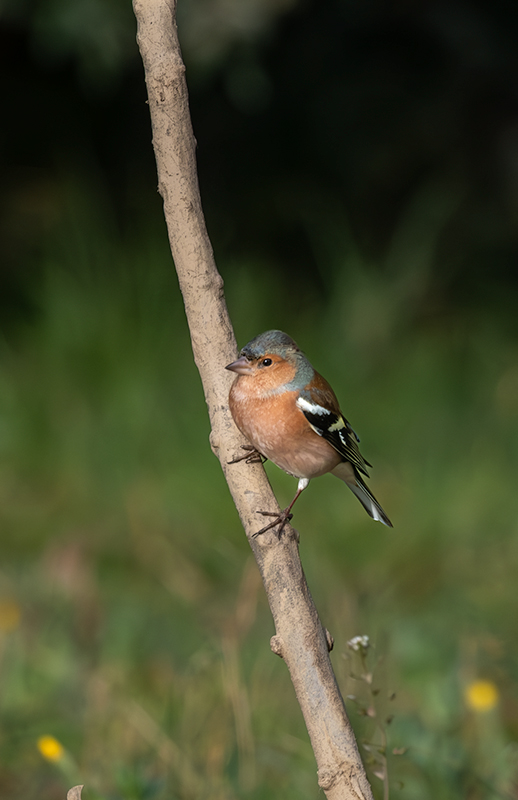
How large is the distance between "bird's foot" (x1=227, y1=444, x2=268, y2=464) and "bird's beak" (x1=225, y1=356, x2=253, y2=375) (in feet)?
0.46

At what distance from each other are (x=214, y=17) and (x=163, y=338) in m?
1.63

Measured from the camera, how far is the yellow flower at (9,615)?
3.03m

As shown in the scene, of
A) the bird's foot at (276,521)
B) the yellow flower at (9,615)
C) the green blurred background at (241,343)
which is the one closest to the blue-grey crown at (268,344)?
the bird's foot at (276,521)

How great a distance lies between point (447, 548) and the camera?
12.8 feet

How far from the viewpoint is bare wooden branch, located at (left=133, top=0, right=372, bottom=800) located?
4.43 ft

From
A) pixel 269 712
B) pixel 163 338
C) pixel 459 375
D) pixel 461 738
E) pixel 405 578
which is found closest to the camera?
pixel 461 738

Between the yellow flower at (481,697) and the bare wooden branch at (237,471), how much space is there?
1120 millimetres

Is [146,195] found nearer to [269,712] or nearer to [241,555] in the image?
[241,555]

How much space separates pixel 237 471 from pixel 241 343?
2.98 metres

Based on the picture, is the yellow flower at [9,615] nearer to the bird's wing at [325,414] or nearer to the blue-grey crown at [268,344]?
the bird's wing at [325,414]

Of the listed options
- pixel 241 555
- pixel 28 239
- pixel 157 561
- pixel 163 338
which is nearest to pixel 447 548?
pixel 241 555

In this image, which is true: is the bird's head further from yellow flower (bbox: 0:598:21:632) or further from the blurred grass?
yellow flower (bbox: 0:598:21:632)

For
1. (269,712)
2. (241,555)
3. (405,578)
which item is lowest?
(269,712)

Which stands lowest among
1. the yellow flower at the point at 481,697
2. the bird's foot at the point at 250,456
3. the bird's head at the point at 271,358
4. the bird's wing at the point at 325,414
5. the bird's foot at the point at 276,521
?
the yellow flower at the point at 481,697
